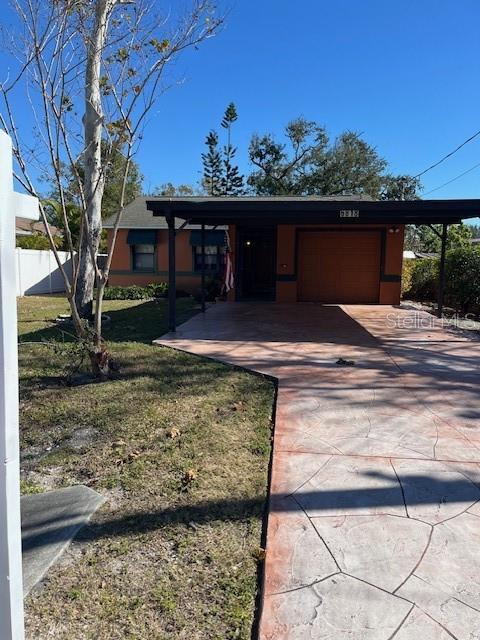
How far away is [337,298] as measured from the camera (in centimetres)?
1463

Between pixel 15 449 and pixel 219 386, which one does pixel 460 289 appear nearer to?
pixel 219 386

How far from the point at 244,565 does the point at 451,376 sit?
4.27 meters

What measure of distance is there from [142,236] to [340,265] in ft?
25.7

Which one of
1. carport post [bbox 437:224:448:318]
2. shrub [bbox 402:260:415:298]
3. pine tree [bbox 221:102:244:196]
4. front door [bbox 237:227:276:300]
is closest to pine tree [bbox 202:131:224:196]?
pine tree [bbox 221:102:244:196]

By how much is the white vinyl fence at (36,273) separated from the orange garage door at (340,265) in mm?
9092

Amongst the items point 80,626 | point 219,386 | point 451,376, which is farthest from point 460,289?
point 80,626

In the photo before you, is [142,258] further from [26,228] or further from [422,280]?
[26,228]

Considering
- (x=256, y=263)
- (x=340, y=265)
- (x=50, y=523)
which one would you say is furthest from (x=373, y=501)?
(x=256, y=263)

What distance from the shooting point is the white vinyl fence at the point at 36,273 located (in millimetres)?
18078

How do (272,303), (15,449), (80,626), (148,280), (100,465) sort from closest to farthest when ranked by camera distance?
(15,449)
(80,626)
(100,465)
(272,303)
(148,280)

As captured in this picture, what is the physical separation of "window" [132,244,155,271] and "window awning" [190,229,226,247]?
1904 mm

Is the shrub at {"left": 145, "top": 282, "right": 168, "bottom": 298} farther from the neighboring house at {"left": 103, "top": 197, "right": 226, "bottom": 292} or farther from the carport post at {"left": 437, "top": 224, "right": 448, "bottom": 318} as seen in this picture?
the carport post at {"left": 437, "top": 224, "right": 448, "bottom": 318}

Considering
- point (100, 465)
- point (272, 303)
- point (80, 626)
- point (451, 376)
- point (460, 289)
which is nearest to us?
point (80, 626)

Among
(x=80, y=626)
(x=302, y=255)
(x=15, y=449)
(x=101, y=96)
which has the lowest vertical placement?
(x=80, y=626)
